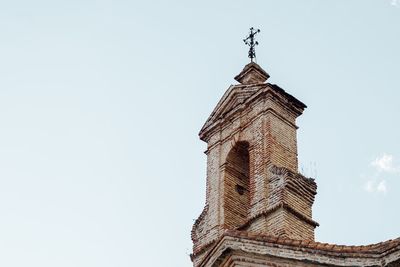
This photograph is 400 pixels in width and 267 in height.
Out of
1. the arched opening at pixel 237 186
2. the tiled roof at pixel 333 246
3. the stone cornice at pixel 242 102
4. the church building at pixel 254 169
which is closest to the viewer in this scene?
the tiled roof at pixel 333 246

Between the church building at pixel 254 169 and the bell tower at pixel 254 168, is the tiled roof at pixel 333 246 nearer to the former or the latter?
the church building at pixel 254 169

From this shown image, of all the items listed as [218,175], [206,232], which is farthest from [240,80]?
[206,232]

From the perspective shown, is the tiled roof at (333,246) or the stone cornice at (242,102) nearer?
the tiled roof at (333,246)

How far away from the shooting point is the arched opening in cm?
1775

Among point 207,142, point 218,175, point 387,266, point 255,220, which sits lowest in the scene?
point 387,266

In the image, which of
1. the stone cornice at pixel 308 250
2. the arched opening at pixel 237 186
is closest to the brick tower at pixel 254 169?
the arched opening at pixel 237 186

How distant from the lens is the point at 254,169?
17672mm

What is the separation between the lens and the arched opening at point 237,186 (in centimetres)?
1775

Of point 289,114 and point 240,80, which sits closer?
point 289,114

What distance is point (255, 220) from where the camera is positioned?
16688mm

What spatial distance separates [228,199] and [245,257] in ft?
21.2

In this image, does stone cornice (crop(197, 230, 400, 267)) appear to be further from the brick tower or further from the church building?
the brick tower

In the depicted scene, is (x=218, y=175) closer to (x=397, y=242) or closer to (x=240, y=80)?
(x=240, y=80)

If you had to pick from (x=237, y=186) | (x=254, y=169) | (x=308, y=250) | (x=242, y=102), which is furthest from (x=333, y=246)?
(x=242, y=102)
